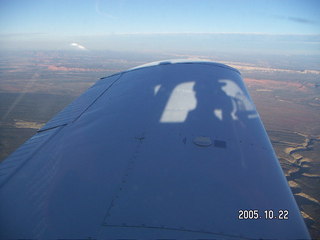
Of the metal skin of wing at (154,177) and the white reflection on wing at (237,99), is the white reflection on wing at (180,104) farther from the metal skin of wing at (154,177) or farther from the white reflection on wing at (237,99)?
the white reflection on wing at (237,99)

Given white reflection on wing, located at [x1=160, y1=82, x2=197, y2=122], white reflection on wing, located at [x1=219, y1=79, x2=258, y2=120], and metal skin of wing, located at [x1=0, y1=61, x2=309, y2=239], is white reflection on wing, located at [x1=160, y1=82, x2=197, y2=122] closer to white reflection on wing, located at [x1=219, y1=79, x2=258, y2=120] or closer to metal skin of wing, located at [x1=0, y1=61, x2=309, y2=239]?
metal skin of wing, located at [x1=0, y1=61, x2=309, y2=239]

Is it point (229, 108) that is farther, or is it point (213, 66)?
point (213, 66)

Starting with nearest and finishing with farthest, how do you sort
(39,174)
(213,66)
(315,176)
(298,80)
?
(39,174) < (213,66) < (315,176) < (298,80)

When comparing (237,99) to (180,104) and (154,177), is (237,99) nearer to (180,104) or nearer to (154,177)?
(180,104)

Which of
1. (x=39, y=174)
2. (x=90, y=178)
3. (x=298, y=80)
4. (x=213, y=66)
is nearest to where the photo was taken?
(x=90, y=178)

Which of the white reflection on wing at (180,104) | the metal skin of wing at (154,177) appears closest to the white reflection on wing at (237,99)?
the metal skin of wing at (154,177)

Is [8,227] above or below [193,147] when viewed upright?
below

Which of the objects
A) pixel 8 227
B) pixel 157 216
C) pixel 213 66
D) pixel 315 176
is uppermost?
pixel 213 66

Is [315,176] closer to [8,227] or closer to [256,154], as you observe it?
[256,154]

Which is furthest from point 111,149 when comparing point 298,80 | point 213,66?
point 298,80
